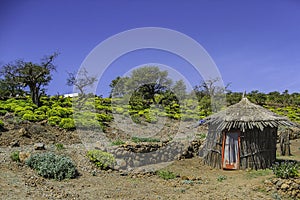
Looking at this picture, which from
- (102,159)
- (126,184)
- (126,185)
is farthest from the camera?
(102,159)

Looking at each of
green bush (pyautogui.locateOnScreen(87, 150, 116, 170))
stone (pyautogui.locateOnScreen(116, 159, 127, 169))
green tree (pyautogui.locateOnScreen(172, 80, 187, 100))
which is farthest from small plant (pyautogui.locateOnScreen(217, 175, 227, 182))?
green tree (pyautogui.locateOnScreen(172, 80, 187, 100))

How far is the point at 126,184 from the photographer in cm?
1098

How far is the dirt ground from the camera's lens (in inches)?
373

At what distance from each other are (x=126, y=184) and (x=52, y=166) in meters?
2.86

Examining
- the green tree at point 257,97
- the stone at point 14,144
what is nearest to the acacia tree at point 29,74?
the stone at point 14,144

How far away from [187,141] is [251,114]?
4.68 meters

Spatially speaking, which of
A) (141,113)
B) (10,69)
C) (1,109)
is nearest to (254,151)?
(141,113)

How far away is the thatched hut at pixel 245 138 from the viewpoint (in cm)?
1379

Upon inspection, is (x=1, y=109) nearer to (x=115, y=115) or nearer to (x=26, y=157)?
(x=115, y=115)

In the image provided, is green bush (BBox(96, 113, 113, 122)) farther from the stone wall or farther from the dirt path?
the dirt path

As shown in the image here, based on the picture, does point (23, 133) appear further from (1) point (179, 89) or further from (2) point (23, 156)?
(1) point (179, 89)

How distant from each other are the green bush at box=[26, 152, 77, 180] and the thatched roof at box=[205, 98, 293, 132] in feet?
22.8

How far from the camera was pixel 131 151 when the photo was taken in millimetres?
14555

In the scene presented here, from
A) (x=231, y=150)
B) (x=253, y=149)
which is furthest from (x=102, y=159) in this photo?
(x=253, y=149)
